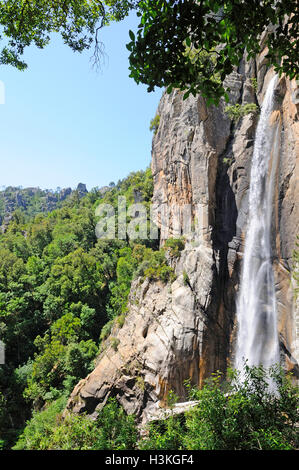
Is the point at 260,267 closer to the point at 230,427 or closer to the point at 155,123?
the point at 230,427

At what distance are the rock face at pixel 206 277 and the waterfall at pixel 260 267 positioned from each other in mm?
446

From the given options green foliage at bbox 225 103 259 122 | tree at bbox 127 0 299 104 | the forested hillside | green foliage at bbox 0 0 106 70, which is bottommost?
the forested hillside

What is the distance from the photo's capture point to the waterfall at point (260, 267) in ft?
42.4

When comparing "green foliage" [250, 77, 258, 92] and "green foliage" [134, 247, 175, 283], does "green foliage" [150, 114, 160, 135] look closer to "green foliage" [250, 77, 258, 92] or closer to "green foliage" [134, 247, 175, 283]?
"green foliage" [250, 77, 258, 92]

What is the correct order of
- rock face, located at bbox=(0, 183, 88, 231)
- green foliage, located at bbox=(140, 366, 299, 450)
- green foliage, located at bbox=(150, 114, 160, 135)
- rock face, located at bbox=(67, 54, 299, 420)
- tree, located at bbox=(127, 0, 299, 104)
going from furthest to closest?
rock face, located at bbox=(0, 183, 88, 231)
green foliage, located at bbox=(150, 114, 160, 135)
rock face, located at bbox=(67, 54, 299, 420)
green foliage, located at bbox=(140, 366, 299, 450)
tree, located at bbox=(127, 0, 299, 104)

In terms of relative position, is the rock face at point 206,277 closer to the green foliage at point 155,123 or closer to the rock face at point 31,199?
the green foliage at point 155,123

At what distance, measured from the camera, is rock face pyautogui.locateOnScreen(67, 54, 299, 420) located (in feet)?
41.1

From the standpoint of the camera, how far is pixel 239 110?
1652cm

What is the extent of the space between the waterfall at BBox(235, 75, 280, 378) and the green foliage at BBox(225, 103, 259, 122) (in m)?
0.86

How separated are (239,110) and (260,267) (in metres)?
9.49

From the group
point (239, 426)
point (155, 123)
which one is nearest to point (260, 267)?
point (239, 426)

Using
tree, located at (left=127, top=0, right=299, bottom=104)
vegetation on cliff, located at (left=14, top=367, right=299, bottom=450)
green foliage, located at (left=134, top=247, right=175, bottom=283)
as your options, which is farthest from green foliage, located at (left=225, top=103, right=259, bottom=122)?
vegetation on cliff, located at (left=14, top=367, right=299, bottom=450)

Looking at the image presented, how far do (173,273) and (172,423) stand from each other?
13.4 meters
